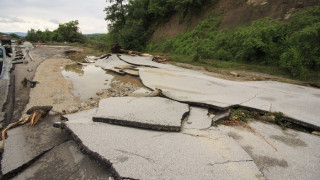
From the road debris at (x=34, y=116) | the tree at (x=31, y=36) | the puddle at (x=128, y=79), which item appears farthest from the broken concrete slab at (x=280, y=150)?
the tree at (x=31, y=36)

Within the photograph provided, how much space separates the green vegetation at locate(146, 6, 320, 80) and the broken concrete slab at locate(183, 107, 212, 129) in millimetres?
5835

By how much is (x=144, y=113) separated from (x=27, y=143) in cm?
177

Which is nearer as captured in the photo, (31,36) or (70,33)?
(70,33)

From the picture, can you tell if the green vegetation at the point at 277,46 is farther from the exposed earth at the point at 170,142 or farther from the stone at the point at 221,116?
the stone at the point at 221,116

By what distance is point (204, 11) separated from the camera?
1633 cm

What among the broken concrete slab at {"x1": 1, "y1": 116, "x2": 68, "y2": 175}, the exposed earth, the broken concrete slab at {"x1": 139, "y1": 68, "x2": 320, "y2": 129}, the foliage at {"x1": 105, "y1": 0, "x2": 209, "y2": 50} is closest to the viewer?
the exposed earth

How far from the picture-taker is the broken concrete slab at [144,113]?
8.29 ft

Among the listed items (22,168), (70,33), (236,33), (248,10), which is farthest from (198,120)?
(70,33)

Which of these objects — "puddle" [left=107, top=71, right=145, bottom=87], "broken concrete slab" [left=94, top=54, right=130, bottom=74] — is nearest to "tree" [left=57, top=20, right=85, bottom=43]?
"broken concrete slab" [left=94, top=54, right=130, bottom=74]

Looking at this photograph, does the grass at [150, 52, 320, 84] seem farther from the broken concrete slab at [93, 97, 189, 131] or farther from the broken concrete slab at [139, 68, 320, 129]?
the broken concrete slab at [93, 97, 189, 131]

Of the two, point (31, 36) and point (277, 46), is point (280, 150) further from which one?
point (31, 36)

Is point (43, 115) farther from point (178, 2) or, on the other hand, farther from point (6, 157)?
point (178, 2)

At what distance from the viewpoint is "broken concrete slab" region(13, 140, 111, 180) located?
6.02 ft

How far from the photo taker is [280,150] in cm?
220
